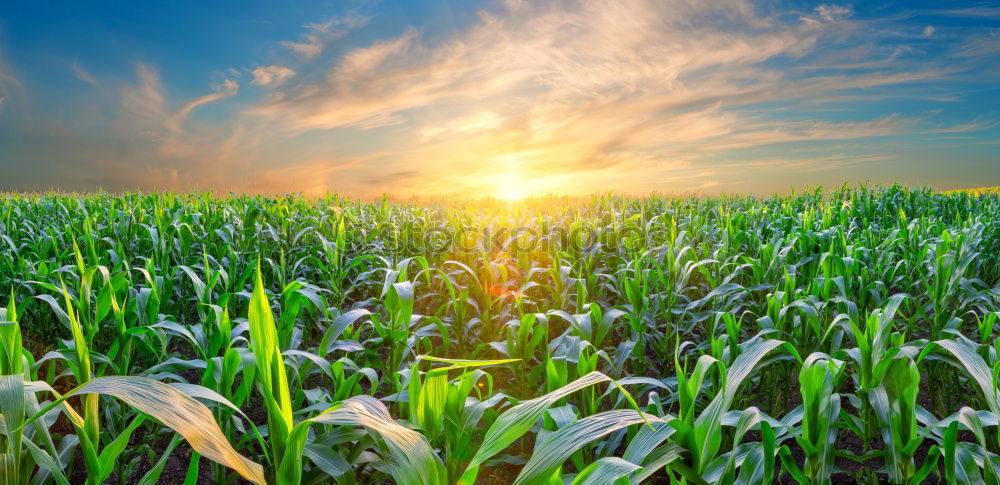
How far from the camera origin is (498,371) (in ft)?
12.6

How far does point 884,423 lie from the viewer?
2002 mm

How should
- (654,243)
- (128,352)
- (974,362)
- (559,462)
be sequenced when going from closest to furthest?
Answer: (559,462) → (974,362) → (128,352) → (654,243)

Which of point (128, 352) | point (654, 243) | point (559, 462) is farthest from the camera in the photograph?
point (654, 243)

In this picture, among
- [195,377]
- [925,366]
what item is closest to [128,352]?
[195,377]

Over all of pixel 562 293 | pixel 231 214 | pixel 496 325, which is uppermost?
pixel 231 214

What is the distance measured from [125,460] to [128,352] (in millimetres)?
598

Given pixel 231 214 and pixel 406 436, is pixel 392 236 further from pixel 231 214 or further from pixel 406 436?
pixel 406 436

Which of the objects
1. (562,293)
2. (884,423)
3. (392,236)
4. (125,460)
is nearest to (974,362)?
(884,423)

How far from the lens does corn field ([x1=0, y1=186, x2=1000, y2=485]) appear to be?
137cm

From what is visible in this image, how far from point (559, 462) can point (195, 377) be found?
392 centimetres

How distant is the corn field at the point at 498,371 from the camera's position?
4.49ft

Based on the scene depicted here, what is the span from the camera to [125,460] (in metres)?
2.79

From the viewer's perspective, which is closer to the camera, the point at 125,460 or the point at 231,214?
the point at 125,460

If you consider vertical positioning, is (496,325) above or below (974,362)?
below
